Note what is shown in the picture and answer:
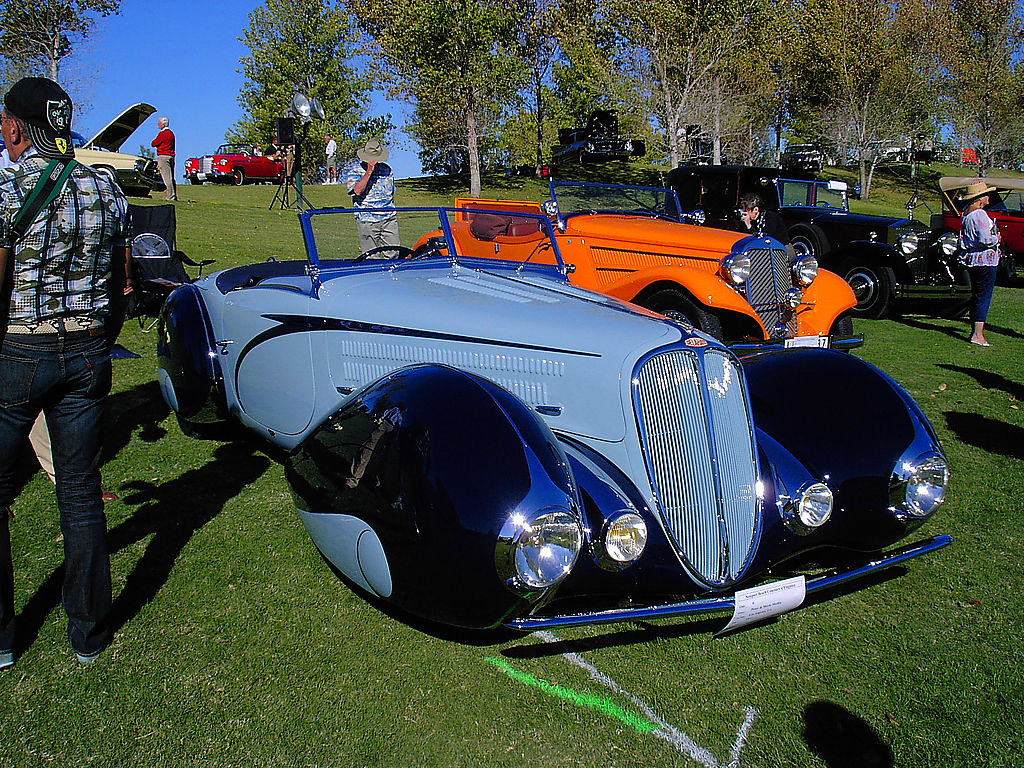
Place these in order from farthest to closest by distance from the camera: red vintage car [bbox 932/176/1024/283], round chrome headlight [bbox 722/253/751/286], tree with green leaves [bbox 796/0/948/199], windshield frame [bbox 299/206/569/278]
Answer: tree with green leaves [bbox 796/0/948/199], red vintage car [bbox 932/176/1024/283], round chrome headlight [bbox 722/253/751/286], windshield frame [bbox 299/206/569/278]

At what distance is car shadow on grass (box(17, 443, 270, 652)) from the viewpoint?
324 cm

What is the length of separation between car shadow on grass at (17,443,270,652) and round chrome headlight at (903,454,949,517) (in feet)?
11.4

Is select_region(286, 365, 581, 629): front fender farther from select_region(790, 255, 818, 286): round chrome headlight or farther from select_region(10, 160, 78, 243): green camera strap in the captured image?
select_region(790, 255, 818, 286): round chrome headlight

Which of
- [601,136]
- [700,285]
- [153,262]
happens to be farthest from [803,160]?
[153,262]

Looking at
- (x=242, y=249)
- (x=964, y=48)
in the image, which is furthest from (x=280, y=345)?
(x=964, y=48)

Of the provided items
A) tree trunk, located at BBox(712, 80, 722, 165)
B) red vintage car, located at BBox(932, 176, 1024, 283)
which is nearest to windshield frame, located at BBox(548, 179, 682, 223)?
red vintage car, located at BBox(932, 176, 1024, 283)

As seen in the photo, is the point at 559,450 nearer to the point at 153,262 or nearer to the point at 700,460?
the point at 700,460

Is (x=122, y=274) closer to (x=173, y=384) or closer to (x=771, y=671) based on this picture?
(x=173, y=384)

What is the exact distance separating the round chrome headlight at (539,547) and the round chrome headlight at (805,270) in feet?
21.0

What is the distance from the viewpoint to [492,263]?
461cm

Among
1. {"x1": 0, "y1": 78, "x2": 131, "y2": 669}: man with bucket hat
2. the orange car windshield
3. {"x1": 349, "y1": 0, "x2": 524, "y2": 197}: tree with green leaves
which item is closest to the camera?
{"x1": 0, "y1": 78, "x2": 131, "y2": 669}: man with bucket hat

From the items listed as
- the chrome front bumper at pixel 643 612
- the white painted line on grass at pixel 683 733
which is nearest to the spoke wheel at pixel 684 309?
the chrome front bumper at pixel 643 612

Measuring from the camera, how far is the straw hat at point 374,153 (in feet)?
Answer: 26.0

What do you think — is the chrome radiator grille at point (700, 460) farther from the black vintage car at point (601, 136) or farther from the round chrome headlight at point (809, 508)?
the black vintage car at point (601, 136)
